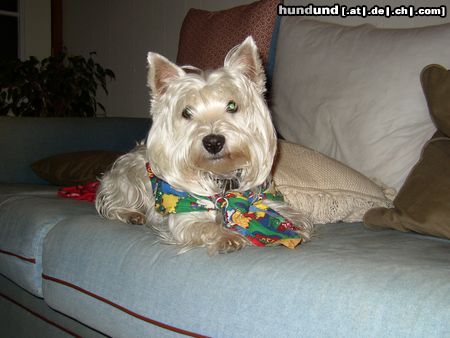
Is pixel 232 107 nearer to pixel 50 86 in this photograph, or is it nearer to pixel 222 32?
pixel 222 32

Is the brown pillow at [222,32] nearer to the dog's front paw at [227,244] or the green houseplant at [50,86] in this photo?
the dog's front paw at [227,244]

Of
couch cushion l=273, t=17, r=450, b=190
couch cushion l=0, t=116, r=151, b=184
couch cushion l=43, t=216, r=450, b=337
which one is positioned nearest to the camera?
couch cushion l=43, t=216, r=450, b=337

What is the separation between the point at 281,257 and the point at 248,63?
0.78m

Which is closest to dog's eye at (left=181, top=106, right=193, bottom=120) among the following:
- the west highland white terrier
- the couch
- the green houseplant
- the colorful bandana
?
the west highland white terrier

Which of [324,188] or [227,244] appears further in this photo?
[324,188]

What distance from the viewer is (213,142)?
166cm

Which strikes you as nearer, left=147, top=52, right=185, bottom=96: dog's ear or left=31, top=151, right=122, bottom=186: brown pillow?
left=147, top=52, right=185, bottom=96: dog's ear

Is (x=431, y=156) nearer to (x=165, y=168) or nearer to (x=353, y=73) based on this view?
(x=353, y=73)

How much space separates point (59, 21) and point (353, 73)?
4.82 m

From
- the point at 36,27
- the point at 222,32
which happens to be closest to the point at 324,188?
the point at 222,32

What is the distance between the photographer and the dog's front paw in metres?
1.45

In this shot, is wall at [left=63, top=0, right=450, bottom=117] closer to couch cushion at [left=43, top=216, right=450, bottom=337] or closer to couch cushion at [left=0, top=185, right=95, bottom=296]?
Result: couch cushion at [left=0, top=185, right=95, bottom=296]

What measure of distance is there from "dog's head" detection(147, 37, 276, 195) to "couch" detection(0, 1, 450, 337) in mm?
264

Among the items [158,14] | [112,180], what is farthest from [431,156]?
[158,14]
